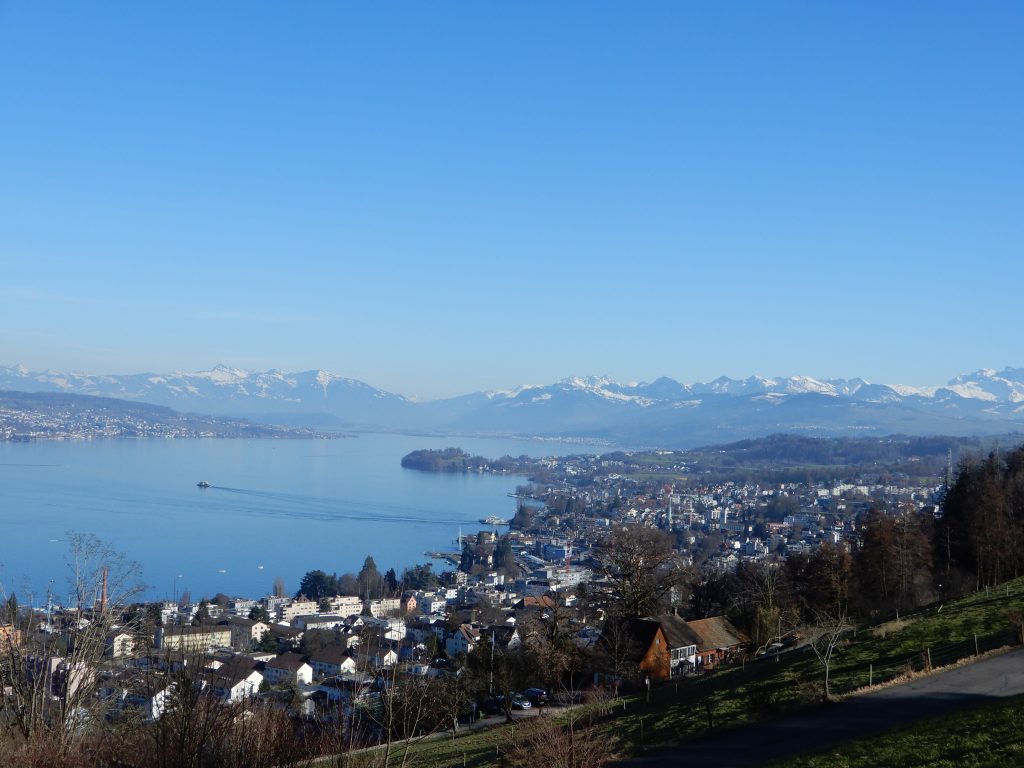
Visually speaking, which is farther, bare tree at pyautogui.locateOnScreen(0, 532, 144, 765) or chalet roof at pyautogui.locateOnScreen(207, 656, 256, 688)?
bare tree at pyautogui.locateOnScreen(0, 532, 144, 765)

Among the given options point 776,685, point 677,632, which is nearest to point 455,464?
point 677,632

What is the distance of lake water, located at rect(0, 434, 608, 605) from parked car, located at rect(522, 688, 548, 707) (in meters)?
8.18

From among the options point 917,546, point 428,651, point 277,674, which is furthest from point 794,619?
point 277,674

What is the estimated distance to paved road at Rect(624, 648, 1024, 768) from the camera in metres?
7.32

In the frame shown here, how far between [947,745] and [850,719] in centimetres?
159

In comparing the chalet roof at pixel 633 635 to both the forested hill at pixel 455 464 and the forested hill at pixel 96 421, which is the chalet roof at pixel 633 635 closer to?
the forested hill at pixel 455 464

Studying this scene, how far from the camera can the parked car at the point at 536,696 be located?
47.9ft

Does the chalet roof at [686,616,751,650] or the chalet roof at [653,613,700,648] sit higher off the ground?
the chalet roof at [653,613,700,648]

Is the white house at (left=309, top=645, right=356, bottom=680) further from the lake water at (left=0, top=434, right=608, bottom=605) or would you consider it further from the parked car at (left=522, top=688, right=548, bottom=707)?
the parked car at (left=522, top=688, right=548, bottom=707)

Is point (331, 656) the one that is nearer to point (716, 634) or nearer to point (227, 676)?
point (716, 634)

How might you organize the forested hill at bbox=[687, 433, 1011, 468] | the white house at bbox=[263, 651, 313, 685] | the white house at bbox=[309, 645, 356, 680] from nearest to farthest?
1. the white house at bbox=[263, 651, 313, 685]
2. the white house at bbox=[309, 645, 356, 680]
3. the forested hill at bbox=[687, 433, 1011, 468]

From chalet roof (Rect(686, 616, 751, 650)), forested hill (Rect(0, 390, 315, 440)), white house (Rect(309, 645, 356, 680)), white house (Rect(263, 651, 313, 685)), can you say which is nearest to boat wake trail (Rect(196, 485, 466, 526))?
white house (Rect(309, 645, 356, 680))

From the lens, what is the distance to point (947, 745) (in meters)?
6.16

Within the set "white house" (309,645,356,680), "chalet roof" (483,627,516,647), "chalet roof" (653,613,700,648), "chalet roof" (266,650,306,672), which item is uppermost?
"chalet roof" (653,613,700,648)
